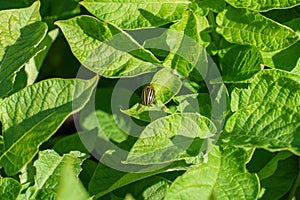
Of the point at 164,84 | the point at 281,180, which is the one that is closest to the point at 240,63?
the point at 164,84

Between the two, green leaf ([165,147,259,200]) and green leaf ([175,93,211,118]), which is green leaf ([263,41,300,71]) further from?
green leaf ([165,147,259,200])

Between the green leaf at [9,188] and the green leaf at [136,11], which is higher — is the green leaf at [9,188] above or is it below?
below

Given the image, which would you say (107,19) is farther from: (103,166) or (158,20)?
(103,166)

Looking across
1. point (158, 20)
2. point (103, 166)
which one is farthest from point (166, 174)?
point (158, 20)

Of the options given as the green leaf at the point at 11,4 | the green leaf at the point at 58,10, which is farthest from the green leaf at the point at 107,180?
the green leaf at the point at 11,4

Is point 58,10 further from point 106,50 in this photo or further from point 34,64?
point 106,50

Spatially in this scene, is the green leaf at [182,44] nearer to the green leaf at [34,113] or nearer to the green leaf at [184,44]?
the green leaf at [184,44]
